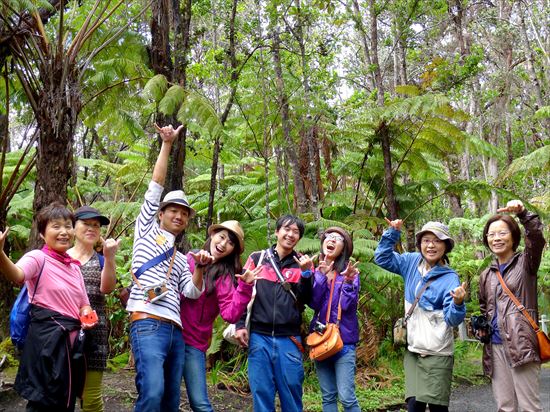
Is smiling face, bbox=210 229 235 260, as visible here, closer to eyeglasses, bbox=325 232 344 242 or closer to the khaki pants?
eyeglasses, bbox=325 232 344 242

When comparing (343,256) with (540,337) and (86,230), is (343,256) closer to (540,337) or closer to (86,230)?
(540,337)

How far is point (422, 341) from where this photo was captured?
174 inches

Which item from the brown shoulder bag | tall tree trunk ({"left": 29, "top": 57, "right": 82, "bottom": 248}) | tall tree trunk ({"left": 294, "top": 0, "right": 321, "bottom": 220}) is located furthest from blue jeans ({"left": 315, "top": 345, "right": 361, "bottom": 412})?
tall tree trunk ({"left": 294, "top": 0, "right": 321, "bottom": 220})

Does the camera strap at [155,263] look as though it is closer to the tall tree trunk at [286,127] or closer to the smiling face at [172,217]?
the smiling face at [172,217]

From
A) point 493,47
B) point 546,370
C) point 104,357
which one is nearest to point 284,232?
point 104,357

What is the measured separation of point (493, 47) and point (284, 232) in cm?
1958

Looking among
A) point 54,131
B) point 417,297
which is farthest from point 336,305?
point 54,131

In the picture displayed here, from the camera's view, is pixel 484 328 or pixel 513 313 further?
pixel 484 328

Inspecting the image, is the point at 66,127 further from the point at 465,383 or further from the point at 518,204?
the point at 465,383

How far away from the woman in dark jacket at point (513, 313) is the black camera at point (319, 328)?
1.27 meters

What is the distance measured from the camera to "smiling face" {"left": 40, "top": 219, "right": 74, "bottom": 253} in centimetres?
383

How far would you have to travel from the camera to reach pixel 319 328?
15.4 ft

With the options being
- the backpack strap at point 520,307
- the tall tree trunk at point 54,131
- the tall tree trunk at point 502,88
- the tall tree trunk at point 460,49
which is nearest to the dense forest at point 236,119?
the tall tree trunk at point 54,131

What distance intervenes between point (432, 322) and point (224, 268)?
1695 mm
